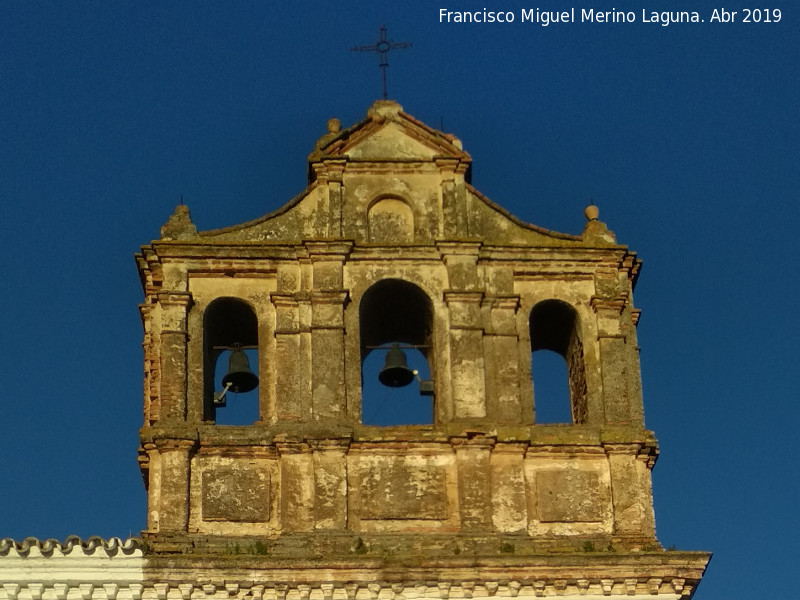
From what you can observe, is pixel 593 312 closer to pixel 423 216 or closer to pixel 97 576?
pixel 423 216

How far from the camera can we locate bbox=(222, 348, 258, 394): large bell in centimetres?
2570

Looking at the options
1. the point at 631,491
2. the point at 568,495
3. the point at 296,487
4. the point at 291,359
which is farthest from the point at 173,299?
the point at 631,491

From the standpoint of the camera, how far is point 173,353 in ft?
80.2

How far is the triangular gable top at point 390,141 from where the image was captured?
2602 cm

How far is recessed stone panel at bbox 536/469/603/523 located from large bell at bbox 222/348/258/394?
3.84 m

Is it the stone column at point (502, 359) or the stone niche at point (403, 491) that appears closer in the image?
the stone niche at point (403, 491)

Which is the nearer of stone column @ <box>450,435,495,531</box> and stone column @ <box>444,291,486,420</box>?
stone column @ <box>450,435,495,531</box>

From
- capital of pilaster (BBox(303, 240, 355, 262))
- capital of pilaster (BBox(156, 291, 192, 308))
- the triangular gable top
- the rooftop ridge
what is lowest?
the rooftop ridge

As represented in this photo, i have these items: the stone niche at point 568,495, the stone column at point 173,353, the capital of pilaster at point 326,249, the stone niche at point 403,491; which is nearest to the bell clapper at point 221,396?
the stone column at point 173,353

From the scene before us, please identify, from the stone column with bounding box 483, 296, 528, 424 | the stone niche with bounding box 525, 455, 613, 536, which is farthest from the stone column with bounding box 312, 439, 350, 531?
the stone niche with bounding box 525, 455, 613, 536

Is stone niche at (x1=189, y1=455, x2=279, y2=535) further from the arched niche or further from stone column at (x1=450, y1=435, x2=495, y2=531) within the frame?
the arched niche

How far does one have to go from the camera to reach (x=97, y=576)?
22.8 m

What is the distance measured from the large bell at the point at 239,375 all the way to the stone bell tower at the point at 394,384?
0.03 metres

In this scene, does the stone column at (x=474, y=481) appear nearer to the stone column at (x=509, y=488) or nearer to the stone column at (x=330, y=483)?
the stone column at (x=509, y=488)
